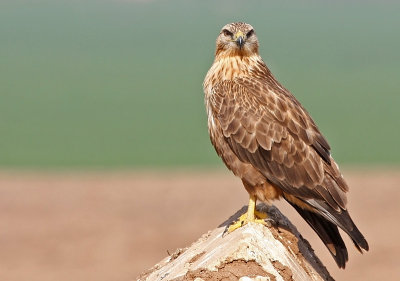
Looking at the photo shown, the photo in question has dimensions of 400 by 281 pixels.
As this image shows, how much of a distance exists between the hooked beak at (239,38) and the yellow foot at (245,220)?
163 cm

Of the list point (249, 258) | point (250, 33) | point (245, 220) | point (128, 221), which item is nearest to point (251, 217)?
point (245, 220)

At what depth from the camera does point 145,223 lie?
2336 centimetres

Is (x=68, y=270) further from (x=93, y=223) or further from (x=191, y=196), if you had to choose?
(x=191, y=196)

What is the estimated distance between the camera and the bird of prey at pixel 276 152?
854 centimetres

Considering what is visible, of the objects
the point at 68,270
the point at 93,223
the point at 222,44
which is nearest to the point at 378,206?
the point at 93,223

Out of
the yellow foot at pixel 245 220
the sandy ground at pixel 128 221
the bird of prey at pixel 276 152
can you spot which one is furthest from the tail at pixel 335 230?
the sandy ground at pixel 128 221

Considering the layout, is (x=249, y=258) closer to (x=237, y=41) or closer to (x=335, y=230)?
(x=335, y=230)

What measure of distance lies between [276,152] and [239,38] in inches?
48.0

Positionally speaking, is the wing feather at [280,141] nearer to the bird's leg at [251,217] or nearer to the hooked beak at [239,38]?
the bird's leg at [251,217]

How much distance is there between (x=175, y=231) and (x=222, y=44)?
12.9 metres

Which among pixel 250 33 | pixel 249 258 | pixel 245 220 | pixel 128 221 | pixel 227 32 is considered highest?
pixel 128 221

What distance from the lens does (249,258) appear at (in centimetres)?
756

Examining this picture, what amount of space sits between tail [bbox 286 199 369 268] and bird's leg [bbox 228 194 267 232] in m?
0.44

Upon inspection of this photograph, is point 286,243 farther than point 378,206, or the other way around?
point 378,206
